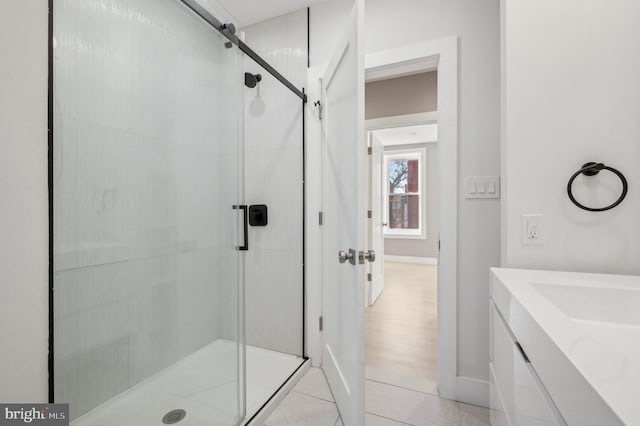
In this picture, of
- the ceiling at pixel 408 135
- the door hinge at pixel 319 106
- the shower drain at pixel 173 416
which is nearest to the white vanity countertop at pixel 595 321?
the shower drain at pixel 173 416

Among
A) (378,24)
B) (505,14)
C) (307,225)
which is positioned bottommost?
(307,225)

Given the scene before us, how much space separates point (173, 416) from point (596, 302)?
1563 mm

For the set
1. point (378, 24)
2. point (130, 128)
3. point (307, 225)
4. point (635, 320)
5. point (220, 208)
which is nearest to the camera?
point (635, 320)

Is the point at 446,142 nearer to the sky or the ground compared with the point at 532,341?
nearer to the sky

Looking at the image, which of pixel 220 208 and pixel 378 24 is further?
pixel 378 24

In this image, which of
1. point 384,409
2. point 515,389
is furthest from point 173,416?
point 515,389

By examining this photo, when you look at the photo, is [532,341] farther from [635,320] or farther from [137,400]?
[137,400]

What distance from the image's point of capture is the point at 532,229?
3.87ft

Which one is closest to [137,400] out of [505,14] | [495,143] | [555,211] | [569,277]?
[569,277]

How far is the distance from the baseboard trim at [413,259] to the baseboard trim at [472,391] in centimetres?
387

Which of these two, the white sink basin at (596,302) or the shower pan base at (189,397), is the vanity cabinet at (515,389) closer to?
the white sink basin at (596,302)

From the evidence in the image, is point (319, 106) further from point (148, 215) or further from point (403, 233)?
point (403, 233)

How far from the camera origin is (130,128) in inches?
39.4

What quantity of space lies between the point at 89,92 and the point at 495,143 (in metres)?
1.83
